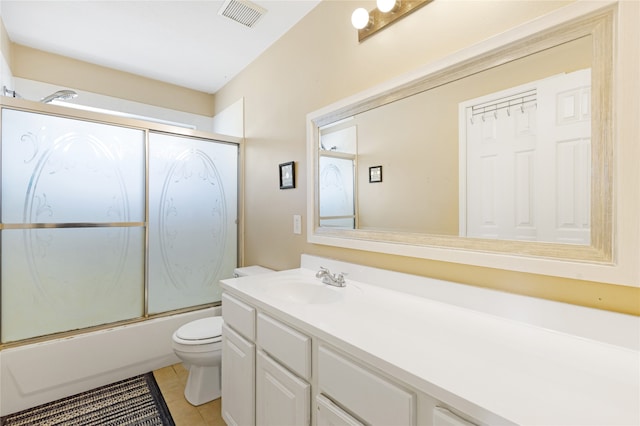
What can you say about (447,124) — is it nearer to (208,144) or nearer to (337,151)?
(337,151)

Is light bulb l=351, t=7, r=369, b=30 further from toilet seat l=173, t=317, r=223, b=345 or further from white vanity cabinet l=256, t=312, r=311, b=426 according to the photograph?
toilet seat l=173, t=317, r=223, b=345

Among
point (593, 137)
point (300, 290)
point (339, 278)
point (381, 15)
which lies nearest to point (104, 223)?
point (300, 290)

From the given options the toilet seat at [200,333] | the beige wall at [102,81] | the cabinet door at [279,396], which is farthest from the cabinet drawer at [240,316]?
the beige wall at [102,81]

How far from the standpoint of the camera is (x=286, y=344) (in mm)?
1121

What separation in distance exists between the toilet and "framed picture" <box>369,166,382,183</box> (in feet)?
4.47

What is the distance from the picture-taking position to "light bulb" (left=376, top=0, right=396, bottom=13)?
4.43 feet

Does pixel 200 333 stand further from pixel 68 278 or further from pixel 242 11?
pixel 242 11

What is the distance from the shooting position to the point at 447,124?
124 centimetres

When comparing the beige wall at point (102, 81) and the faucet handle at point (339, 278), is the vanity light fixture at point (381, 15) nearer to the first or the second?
the faucet handle at point (339, 278)

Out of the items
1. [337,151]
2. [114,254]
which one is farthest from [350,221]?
[114,254]

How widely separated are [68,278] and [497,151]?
2611 mm

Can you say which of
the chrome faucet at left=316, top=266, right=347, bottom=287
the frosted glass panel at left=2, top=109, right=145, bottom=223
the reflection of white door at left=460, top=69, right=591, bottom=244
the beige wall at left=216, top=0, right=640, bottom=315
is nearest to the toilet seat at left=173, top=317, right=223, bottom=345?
the beige wall at left=216, top=0, right=640, bottom=315

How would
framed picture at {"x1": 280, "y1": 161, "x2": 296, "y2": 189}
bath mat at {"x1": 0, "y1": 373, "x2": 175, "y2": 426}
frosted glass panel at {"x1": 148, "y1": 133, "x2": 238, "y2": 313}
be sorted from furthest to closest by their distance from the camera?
frosted glass panel at {"x1": 148, "y1": 133, "x2": 238, "y2": 313}, framed picture at {"x1": 280, "y1": 161, "x2": 296, "y2": 189}, bath mat at {"x1": 0, "y1": 373, "x2": 175, "y2": 426}

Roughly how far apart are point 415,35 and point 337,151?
2.29 ft
